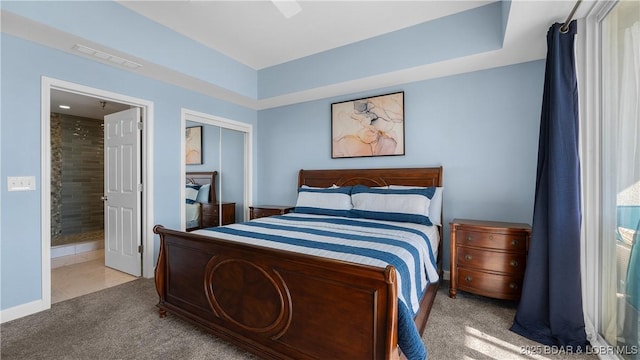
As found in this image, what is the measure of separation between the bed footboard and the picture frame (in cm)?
230

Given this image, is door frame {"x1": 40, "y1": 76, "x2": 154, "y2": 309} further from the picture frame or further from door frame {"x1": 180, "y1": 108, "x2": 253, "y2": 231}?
the picture frame

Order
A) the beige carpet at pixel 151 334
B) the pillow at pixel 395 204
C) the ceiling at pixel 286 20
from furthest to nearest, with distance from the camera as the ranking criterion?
the pillow at pixel 395 204 → the ceiling at pixel 286 20 → the beige carpet at pixel 151 334

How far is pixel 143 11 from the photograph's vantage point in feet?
8.64

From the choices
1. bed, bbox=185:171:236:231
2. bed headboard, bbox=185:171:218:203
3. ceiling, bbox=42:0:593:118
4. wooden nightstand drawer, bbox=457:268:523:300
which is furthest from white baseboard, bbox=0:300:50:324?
wooden nightstand drawer, bbox=457:268:523:300

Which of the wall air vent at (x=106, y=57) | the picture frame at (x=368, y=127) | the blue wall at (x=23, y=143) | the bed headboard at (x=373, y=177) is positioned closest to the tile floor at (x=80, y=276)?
the blue wall at (x=23, y=143)

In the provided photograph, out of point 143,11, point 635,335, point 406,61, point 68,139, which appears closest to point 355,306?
point 635,335

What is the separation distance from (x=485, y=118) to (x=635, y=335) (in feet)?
6.79

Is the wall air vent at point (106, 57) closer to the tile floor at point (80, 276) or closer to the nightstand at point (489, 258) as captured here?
the tile floor at point (80, 276)

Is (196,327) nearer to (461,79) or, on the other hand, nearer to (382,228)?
(382,228)

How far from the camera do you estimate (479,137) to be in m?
2.95

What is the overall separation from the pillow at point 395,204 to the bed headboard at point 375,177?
31 centimetres

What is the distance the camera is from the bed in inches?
148

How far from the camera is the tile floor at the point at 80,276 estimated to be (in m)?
2.80

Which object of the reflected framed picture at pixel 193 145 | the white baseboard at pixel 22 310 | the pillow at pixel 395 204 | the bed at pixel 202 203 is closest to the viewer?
the white baseboard at pixel 22 310
